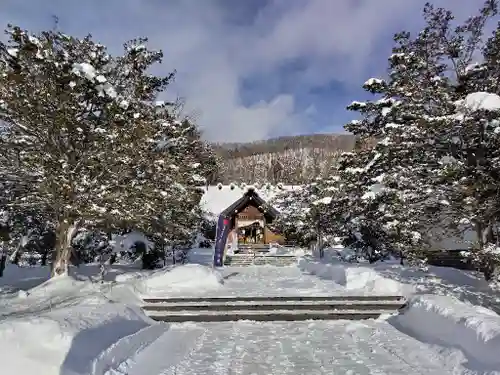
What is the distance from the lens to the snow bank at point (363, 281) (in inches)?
374

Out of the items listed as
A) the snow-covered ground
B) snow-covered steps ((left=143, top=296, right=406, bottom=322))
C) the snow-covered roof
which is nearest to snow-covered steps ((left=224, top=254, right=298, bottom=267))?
the snow-covered roof

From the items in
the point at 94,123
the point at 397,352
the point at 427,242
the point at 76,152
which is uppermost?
the point at 94,123

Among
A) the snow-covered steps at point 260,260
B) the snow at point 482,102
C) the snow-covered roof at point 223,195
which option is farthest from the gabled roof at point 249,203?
the snow at point 482,102

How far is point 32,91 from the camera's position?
34.4ft

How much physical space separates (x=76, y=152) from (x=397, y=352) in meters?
9.92

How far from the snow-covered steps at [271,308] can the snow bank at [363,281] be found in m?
0.79

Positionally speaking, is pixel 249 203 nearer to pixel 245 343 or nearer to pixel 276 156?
pixel 245 343

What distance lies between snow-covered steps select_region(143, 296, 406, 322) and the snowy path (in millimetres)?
556

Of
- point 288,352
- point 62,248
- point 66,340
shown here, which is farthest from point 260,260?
point 66,340

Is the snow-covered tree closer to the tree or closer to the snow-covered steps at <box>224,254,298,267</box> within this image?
the tree

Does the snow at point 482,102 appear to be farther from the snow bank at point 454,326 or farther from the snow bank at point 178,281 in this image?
the snow bank at point 178,281

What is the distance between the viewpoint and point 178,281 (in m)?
11.4

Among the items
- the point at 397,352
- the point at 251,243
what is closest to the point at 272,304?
the point at 397,352

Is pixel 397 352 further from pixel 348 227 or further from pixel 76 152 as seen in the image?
pixel 348 227
